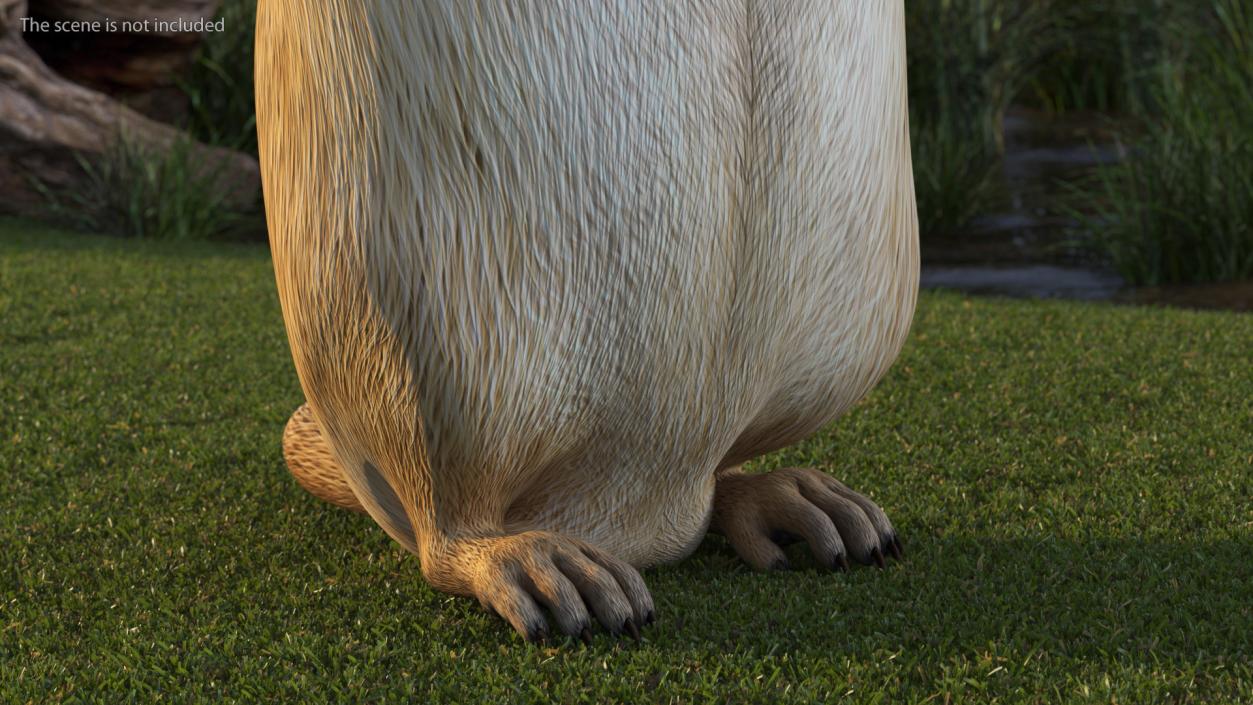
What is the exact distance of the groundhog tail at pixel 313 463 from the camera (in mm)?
1836

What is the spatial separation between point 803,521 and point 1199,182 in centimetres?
335

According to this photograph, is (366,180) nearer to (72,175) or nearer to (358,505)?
(358,505)

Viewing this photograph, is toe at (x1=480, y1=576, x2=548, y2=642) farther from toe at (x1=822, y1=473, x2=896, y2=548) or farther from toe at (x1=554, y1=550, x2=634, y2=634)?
toe at (x1=822, y1=473, x2=896, y2=548)

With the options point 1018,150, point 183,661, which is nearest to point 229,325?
point 183,661

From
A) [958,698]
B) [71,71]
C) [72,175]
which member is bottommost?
[958,698]

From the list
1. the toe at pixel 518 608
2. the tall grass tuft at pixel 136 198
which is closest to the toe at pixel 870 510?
the toe at pixel 518 608

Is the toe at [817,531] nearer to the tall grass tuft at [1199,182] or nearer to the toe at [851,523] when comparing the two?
the toe at [851,523]

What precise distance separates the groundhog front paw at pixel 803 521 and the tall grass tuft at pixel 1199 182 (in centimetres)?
320

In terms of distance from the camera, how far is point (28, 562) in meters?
1.81

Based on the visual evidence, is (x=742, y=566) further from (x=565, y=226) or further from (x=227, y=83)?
(x=227, y=83)

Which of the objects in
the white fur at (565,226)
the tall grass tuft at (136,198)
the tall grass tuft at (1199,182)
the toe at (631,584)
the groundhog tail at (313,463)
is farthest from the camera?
the tall grass tuft at (136,198)

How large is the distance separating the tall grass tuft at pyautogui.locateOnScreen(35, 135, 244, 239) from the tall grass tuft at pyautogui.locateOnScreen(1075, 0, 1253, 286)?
3478mm

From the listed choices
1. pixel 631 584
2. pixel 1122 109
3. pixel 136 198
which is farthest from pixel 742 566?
pixel 1122 109

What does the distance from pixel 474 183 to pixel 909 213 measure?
1.87ft
